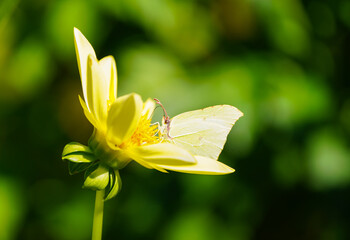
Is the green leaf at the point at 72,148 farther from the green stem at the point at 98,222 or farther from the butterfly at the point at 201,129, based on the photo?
the butterfly at the point at 201,129

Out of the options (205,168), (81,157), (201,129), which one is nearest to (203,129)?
(201,129)

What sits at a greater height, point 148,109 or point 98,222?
point 148,109

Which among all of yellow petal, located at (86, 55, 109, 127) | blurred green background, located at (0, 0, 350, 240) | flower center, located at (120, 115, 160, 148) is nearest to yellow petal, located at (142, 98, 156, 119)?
flower center, located at (120, 115, 160, 148)

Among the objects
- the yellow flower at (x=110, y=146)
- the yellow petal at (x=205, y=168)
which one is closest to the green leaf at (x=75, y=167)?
the yellow flower at (x=110, y=146)

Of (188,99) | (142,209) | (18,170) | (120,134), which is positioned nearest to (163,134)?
(120,134)

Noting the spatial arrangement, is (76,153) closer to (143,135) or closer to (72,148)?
(72,148)

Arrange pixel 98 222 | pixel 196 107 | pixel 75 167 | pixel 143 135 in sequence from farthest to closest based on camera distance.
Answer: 1. pixel 196 107
2. pixel 143 135
3. pixel 75 167
4. pixel 98 222
